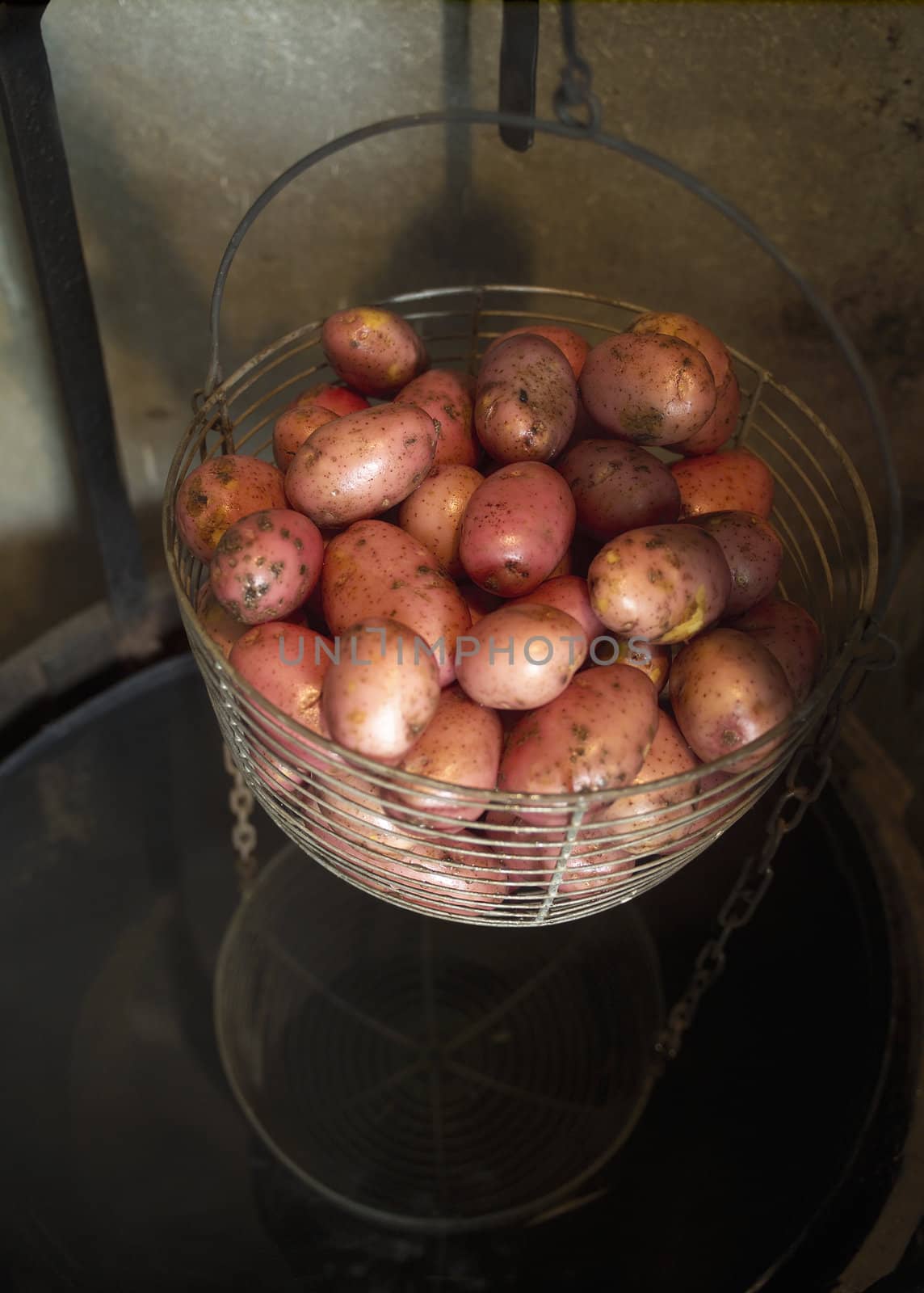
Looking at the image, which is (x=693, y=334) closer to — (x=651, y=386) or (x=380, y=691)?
(x=651, y=386)

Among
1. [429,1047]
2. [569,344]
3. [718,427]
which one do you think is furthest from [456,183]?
[429,1047]

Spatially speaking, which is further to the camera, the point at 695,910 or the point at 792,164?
the point at 695,910

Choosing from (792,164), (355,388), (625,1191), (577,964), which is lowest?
(625,1191)

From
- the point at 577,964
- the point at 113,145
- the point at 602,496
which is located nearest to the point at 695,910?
the point at 577,964

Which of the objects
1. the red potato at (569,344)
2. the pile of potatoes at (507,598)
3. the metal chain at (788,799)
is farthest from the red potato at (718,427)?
the metal chain at (788,799)

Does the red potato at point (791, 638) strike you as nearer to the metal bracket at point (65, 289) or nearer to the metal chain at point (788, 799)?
the metal chain at point (788, 799)

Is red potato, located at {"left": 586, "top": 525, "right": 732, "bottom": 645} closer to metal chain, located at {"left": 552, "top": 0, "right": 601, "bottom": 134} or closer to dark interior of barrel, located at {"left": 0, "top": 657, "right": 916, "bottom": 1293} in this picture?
metal chain, located at {"left": 552, "top": 0, "right": 601, "bottom": 134}

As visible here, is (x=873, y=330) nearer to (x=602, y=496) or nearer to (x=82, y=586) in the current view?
(x=602, y=496)
